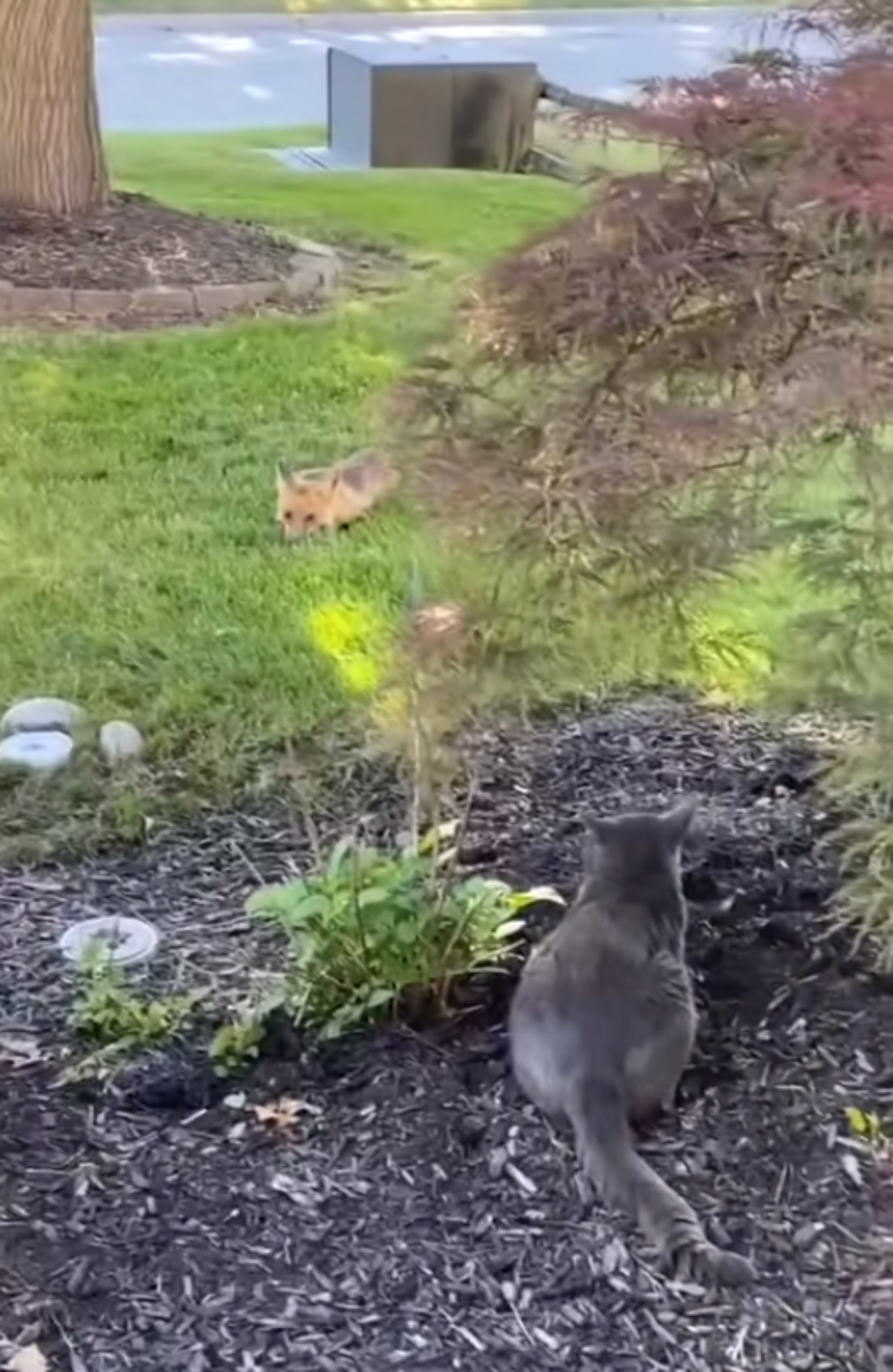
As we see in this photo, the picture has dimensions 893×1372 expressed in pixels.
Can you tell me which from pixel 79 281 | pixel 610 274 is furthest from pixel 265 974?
pixel 79 281

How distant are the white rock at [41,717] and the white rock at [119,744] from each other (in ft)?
0.35

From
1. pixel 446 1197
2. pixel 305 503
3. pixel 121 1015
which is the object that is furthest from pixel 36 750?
pixel 446 1197

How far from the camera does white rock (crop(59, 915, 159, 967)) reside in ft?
10.8

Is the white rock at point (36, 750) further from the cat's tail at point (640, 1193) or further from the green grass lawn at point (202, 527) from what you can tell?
the cat's tail at point (640, 1193)

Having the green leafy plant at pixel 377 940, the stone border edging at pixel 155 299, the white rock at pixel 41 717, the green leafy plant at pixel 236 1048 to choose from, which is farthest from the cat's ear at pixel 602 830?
the stone border edging at pixel 155 299

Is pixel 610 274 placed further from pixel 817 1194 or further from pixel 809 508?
pixel 817 1194

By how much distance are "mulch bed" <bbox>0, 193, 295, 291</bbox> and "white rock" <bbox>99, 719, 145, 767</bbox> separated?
136 inches

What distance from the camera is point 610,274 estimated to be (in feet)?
8.97

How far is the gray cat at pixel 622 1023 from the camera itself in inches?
102

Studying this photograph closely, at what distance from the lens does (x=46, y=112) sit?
7.92 m

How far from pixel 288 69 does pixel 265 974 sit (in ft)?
42.7

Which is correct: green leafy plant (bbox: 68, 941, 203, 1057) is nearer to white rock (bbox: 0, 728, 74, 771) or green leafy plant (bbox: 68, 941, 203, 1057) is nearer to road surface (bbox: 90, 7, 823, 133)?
white rock (bbox: 0, 728, 74, 771)

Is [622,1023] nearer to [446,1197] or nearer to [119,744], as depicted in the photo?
[446,1197]

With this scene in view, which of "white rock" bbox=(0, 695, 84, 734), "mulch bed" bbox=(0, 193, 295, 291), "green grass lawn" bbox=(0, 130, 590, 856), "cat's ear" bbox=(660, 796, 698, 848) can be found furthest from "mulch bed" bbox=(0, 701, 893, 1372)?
"mulch bed" bbox=(0, 193, 295, 291)
